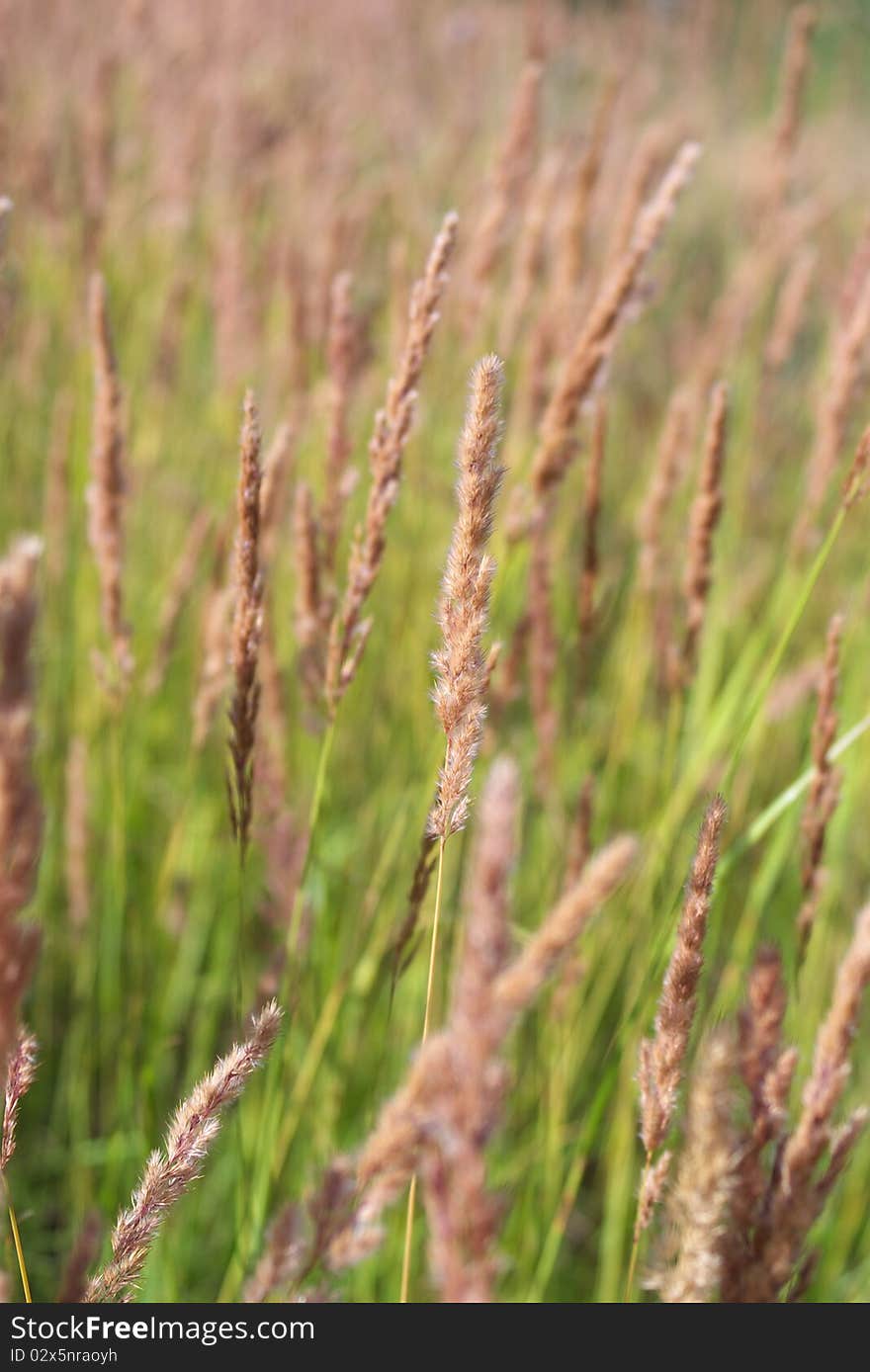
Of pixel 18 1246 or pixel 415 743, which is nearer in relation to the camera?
pixel 18 1246

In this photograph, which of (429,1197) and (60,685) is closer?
(429,1197)

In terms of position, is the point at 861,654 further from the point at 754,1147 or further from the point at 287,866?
the point at 754,1147

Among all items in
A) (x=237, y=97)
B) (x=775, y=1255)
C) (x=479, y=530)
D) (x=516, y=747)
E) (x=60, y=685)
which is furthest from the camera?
(x=237, y=97)

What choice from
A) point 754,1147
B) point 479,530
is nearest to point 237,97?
point 479,530

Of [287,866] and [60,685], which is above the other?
[60,685]

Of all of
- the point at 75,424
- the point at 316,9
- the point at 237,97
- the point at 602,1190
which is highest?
the point at 316,9

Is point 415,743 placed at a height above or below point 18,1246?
above

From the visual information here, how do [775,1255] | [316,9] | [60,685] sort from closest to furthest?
[775,1255], [60,685], [316,9]

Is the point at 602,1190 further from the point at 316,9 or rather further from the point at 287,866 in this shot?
the point at 316,9
